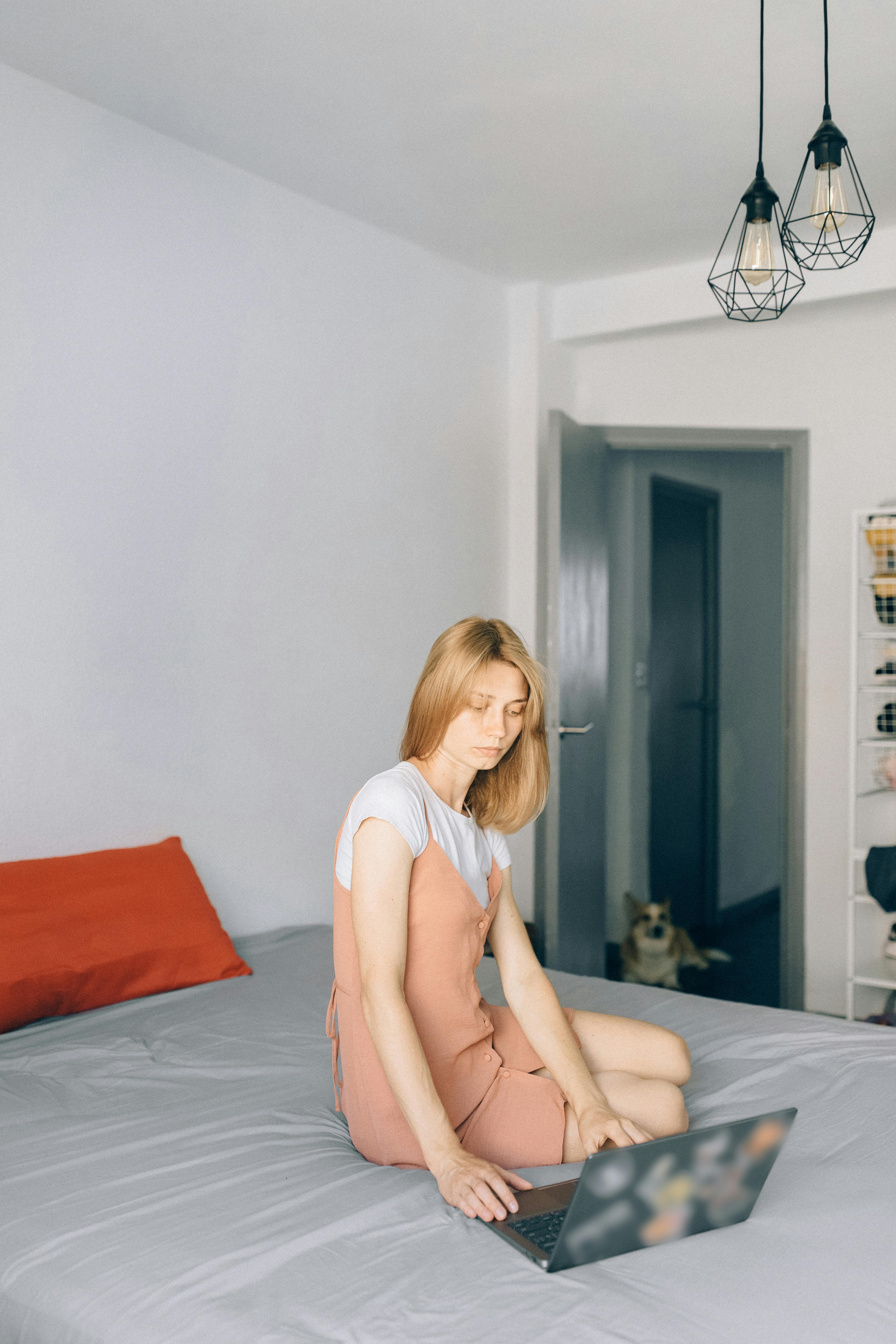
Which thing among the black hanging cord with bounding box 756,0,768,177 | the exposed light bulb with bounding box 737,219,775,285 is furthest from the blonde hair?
the black hanging cord with bounding box 756,0,768,177

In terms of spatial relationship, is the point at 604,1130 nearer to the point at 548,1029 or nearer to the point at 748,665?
the point at 548,1029

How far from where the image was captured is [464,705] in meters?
1.62

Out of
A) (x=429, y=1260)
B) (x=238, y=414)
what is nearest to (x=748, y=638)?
(x=238, y=414)

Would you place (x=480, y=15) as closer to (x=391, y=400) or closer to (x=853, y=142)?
(x=853, y=142)

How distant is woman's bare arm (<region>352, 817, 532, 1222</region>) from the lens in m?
1.34

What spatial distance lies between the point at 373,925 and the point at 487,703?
1.20 feet

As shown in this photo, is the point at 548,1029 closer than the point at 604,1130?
No

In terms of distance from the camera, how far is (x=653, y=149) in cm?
286

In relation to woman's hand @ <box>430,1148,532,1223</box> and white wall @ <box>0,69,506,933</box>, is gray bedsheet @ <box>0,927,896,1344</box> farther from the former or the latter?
white wall @ <box>0,69,506,933</box>

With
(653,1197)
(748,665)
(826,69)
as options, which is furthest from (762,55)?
(748,665)

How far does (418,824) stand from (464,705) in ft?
0.64

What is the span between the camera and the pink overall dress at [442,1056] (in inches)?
60.3

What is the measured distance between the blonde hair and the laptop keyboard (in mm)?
604

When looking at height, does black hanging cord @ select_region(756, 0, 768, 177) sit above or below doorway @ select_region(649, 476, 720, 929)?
above
